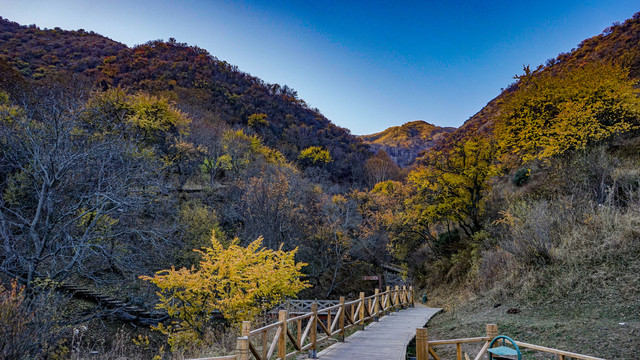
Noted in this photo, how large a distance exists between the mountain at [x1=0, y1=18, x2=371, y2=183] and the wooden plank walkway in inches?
1268

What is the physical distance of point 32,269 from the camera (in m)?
8.59

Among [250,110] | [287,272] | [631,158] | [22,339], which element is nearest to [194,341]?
[287,272]

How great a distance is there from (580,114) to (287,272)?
533 inches

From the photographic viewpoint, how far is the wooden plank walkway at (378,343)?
7.20 m

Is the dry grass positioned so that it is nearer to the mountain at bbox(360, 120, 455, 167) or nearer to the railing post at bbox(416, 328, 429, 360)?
the railing post at bbox(416, 328, 429, 360)

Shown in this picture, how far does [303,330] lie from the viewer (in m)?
9.36

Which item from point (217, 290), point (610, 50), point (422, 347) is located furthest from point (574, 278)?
point (610, 50)

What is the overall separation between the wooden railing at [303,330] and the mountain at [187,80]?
30.5 m

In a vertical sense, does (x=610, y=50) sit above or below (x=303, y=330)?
above

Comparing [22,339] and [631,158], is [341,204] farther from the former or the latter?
[22,339]

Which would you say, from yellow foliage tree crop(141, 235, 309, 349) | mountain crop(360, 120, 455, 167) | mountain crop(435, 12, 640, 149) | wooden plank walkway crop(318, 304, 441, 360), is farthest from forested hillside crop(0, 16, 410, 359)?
mountain crop(360, 120, 455, 167)

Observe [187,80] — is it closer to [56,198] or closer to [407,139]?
[56,198]

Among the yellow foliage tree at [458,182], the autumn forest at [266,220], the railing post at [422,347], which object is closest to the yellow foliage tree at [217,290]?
the autumn forest at [266,220]

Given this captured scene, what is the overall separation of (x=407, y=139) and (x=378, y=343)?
3501 inches
